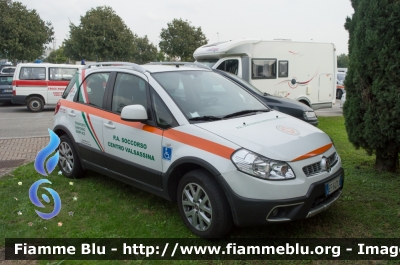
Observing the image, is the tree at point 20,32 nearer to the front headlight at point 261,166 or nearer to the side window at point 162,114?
the side window at point 162,114

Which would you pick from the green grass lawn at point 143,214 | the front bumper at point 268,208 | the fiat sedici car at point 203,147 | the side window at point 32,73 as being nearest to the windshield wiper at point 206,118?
the fiat sedici car at point 203,147

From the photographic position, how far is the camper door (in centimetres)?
1163

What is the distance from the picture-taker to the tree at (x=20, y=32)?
944 inches

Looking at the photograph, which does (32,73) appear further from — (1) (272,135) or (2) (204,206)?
(1) (272,135)

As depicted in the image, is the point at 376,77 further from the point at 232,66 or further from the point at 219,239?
the point at 232,66

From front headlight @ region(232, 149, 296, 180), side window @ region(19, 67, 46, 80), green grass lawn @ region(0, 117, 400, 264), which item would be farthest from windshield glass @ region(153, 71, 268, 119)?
side window @ region(19, 67, 46, 80)

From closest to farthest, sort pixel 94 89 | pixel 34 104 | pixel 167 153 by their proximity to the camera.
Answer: pixel 167 153, pixel 94 89, pixel 34 104

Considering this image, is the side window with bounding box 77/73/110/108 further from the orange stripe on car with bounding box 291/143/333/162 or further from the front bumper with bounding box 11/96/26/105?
the front bumper with bounding box 11/96/26/105

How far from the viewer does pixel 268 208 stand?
3.35 m

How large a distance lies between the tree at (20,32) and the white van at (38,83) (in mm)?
10794

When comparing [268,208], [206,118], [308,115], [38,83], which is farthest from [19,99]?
[268,208]

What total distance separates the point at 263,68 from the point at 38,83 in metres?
9.15

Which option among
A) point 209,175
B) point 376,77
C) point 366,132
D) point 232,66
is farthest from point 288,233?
point 232,66

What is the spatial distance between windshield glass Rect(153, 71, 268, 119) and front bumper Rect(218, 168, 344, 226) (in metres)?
1.06
